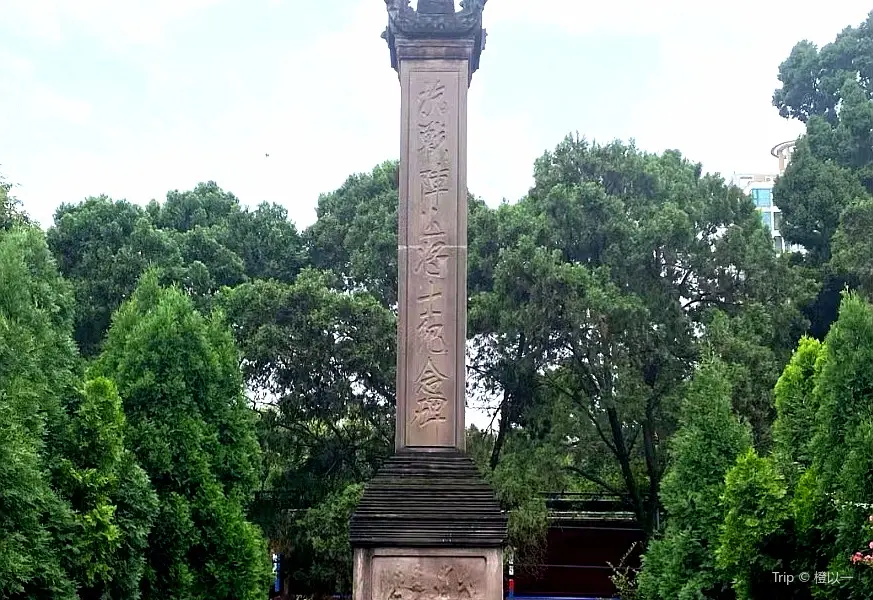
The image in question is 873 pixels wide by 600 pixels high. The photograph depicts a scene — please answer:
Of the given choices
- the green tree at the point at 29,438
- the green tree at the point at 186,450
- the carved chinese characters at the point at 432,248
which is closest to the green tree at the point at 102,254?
the green tree at the point at 186,450

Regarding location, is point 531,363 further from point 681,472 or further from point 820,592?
point 820,592

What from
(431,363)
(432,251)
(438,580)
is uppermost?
(432,251)

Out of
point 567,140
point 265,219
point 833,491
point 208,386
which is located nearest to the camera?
point 833,491

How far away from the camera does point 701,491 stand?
12.9 m

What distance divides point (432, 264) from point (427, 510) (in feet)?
6.20

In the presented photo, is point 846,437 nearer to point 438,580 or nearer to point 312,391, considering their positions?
point 438,580

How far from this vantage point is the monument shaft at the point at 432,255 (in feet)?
25.9

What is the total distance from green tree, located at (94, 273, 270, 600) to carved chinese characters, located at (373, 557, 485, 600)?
469 cm

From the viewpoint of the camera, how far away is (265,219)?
63.6 ft

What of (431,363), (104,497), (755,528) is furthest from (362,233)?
(431,363)

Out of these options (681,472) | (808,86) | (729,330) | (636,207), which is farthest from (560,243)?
(808,86)

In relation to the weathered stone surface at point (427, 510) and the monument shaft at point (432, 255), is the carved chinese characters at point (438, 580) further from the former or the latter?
the monument shaft at point (432, 255)

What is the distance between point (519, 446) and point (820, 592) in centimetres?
705

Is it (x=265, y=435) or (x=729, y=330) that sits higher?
(x=729, y=330)
